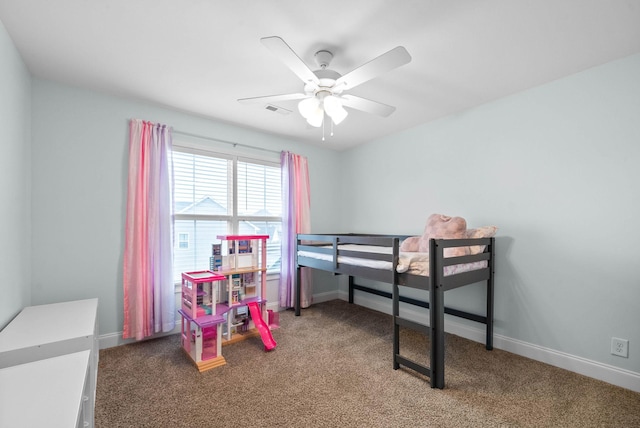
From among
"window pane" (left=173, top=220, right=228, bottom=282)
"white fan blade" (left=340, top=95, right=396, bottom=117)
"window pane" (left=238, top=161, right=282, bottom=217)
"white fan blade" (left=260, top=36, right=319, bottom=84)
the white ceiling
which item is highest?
the white ceiling

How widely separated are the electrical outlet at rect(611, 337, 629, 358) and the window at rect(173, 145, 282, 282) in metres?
3.11

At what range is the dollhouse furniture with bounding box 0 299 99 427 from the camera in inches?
38.4

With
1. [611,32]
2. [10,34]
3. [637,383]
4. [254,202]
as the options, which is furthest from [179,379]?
[611,32]

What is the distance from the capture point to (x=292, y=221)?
3.67 meters

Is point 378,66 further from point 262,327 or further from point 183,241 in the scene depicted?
point 183,241

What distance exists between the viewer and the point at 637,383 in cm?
189

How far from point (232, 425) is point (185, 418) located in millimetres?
289

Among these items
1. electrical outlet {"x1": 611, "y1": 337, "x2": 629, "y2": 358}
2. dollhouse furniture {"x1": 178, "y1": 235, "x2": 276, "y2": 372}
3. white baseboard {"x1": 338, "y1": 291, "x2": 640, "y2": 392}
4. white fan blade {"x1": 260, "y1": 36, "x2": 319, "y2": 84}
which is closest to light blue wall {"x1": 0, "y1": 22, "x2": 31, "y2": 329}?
dollhouse furniture {"x1": 178, "y1": 235, "x2": 276, "y2": 372}

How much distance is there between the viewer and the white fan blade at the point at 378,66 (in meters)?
1.44

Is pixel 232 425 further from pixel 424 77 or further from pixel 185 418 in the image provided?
pixel 424 77

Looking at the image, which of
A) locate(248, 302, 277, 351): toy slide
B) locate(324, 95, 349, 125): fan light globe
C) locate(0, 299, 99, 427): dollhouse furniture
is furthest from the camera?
locate(248, 302, 277, 351): toy slide

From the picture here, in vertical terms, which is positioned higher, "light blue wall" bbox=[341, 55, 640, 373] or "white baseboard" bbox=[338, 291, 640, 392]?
"light blue wall" bbox=[341, 55, 640, 373]

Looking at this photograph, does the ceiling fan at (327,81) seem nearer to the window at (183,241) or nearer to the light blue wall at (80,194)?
the light blue wall at (80,194)

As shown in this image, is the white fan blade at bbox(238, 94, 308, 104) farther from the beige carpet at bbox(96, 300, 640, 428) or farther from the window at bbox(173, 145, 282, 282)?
the beige carpet at bbox(96, 300, 640, 428)
